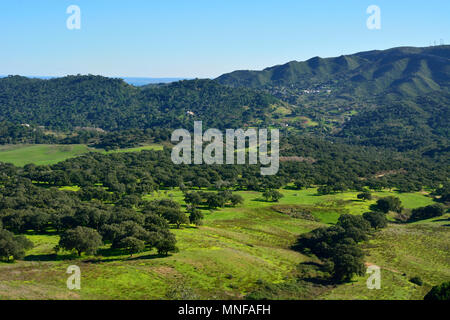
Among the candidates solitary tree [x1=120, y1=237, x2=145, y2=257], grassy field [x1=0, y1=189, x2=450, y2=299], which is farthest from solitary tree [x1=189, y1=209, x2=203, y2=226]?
solitary tree [x1=120, y1=237, x2=145, y2=257]

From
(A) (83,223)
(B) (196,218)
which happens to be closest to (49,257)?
(A) (83,223)

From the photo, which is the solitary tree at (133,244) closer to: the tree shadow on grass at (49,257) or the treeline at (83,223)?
the treeline at (83,223)

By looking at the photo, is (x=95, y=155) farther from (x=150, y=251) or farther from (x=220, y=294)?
(x=220, y=294)

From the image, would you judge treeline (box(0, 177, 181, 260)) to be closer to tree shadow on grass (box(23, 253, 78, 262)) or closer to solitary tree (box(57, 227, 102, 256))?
solitary tree (box(57, 227, 102, 256))

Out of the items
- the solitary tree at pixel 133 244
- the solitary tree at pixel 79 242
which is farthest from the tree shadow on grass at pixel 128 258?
the solitary tree at pixel 79 242

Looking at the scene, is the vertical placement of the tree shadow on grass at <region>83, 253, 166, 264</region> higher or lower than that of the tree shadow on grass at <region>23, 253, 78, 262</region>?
lower

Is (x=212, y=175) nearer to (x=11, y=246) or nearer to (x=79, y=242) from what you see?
(x=79, y=242)
